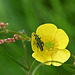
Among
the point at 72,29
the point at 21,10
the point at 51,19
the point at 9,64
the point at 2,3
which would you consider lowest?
the point at 9,64

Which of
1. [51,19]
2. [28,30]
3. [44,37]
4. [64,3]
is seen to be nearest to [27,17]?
[28,30]

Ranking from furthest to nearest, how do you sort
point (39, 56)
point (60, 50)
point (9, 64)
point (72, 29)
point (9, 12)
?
1. point (9, 12)
2. point (72, 29)
3. point (9, 64)
4. point (60, 50)
5. point (39, 56)

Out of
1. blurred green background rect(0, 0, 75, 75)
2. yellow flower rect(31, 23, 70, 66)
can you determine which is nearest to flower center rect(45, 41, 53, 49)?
yellow flower rect(31, 23, 70, 66)

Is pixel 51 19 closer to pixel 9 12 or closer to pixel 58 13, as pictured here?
pixel 58 13

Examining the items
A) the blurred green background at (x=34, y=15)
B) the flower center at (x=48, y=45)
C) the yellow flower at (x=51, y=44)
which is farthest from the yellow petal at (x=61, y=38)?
the blurred green background at (x=34, y=15)

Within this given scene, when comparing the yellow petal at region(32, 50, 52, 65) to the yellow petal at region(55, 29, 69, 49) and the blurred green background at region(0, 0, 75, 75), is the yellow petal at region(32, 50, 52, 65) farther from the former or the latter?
the blurred green background at region(0, 0, 75, 75)

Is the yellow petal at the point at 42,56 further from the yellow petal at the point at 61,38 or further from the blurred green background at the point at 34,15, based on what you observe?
the blurred green background at the point at 34,15

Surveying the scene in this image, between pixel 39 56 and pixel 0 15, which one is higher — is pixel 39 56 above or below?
below
